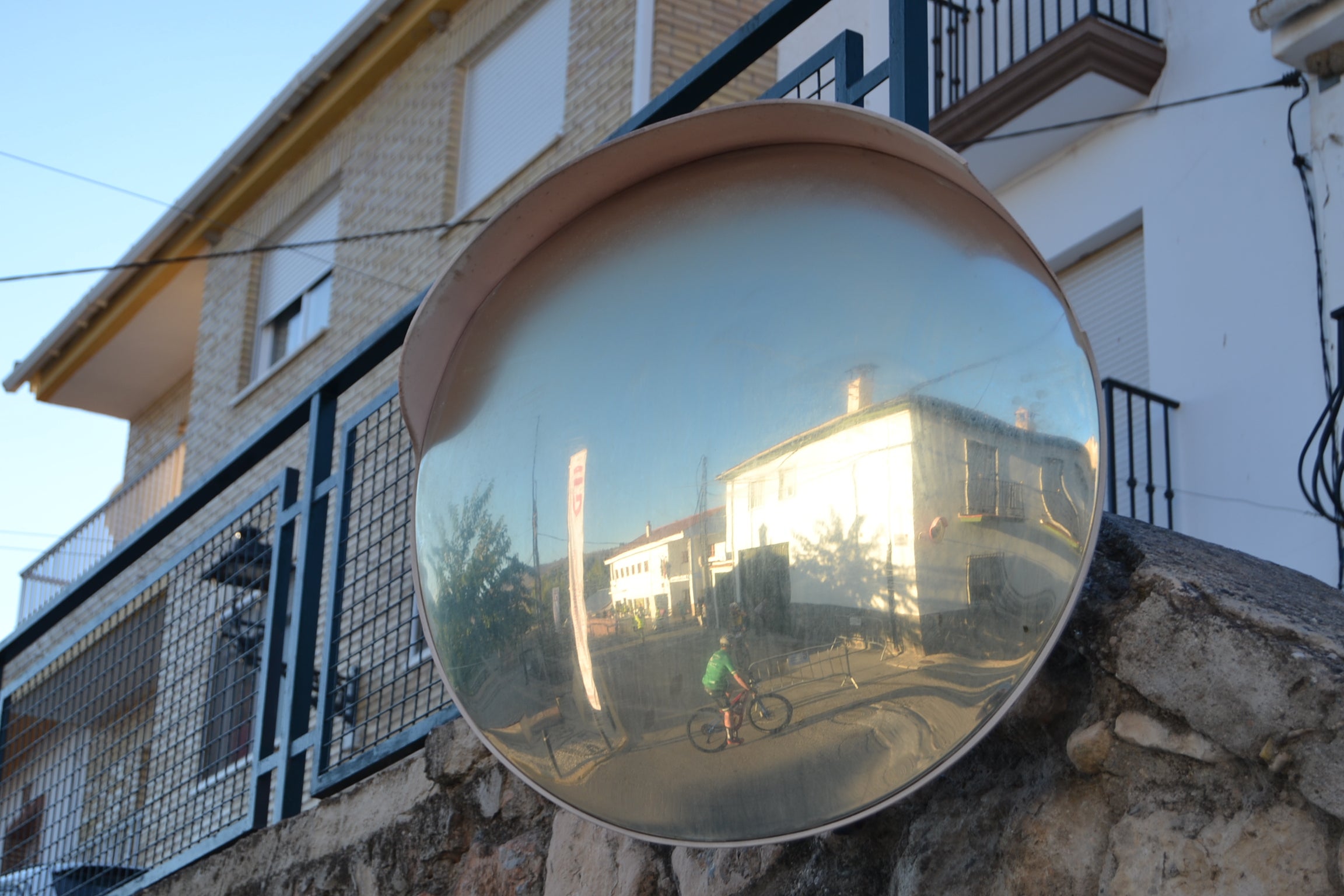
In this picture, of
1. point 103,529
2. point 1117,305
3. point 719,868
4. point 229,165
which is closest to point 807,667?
point 719,868

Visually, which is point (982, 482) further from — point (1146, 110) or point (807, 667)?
point (1146, 110)

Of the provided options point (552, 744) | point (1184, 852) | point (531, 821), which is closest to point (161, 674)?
point (531, 821)

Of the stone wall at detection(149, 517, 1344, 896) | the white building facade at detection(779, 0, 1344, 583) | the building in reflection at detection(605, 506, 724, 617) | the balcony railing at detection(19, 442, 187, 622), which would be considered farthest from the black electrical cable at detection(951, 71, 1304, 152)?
the balcony railing at detection(19, 442, 187, 622)

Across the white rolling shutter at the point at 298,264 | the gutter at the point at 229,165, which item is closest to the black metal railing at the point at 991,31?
the gutter at the point at 229,165

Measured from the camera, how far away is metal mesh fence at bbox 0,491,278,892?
3.66 metres

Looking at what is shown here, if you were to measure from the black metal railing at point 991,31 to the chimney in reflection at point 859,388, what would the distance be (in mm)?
7000

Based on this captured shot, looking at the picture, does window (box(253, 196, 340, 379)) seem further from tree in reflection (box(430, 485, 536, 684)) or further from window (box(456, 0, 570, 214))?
tree in reflection (box(430, 485, 536, 684))

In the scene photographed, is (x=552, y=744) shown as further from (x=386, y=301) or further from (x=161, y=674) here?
(x=386, y=301)

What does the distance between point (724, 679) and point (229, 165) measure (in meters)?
13.4

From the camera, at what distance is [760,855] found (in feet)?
6.34

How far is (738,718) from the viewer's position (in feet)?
5.30

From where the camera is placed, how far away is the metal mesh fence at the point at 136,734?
3.66 metres

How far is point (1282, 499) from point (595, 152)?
529cm

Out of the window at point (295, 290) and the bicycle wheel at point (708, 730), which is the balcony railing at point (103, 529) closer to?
the window at point (295, 290)
